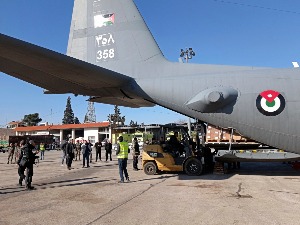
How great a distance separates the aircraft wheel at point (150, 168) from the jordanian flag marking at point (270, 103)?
562 cm

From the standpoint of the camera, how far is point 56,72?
930cm

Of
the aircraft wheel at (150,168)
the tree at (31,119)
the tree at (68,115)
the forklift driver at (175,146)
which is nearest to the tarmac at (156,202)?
the aircraft wheel at (150,168)

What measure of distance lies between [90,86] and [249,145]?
8426 millimetres

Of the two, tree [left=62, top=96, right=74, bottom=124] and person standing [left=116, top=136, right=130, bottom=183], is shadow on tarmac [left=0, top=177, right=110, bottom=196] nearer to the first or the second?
person standing [left=116, top=136, right=130, bottom=183]

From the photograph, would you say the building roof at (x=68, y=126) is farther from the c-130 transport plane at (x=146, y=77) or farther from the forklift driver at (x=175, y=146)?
the c-130 transport plane at (x=146, y=77)


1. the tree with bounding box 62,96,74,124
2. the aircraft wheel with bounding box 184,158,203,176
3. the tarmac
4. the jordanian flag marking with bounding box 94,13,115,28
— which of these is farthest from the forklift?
the tree with bounding box 62,96,74,124

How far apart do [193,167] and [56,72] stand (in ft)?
22.5

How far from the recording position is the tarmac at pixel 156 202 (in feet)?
19.9

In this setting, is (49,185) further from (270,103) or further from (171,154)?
(270,103)

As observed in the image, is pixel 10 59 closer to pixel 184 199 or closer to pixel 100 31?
pixel 100 31

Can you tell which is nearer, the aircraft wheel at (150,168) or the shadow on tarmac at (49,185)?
the shadow on tarmac at (49,185)

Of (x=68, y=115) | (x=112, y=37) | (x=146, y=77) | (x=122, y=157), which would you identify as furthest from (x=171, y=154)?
(x=68, y=115)

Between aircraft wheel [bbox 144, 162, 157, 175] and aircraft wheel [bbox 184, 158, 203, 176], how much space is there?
1499mm

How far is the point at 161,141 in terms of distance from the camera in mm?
14227
